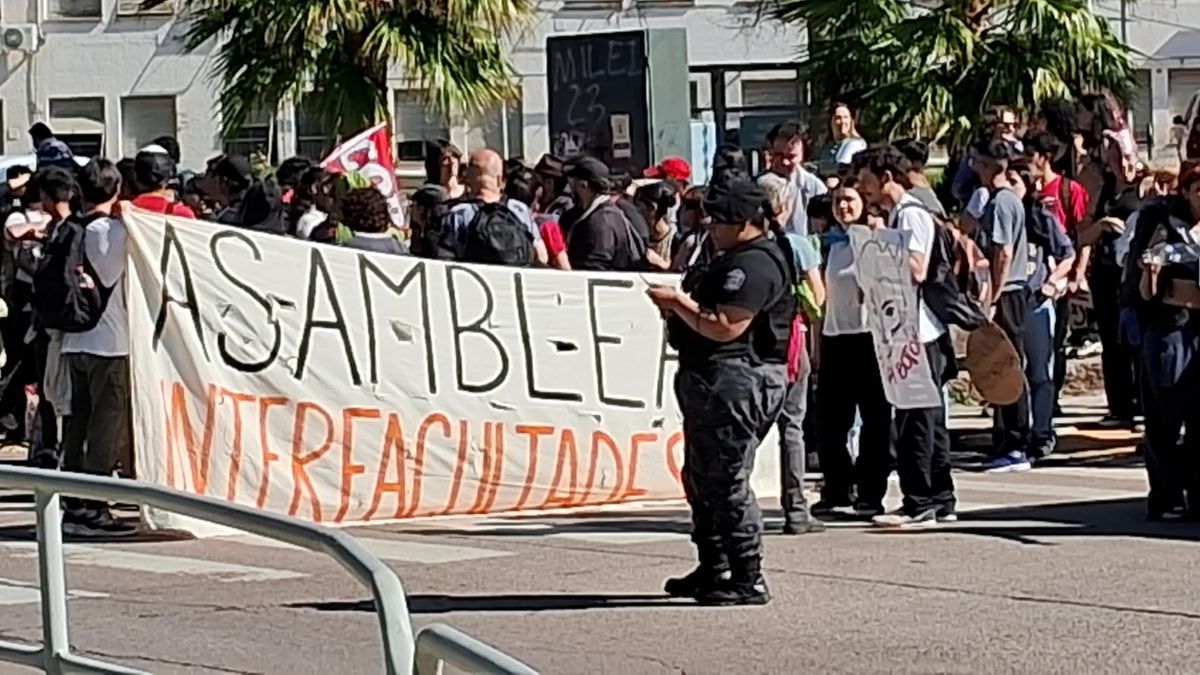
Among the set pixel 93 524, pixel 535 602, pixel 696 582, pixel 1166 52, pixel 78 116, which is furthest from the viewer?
pixel 1166 52

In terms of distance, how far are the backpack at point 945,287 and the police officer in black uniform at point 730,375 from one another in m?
2.24

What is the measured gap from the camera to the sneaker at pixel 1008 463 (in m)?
14.1

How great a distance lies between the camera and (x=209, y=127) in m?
41.1

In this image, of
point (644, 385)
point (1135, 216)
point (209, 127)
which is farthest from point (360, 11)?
point (209, 127)

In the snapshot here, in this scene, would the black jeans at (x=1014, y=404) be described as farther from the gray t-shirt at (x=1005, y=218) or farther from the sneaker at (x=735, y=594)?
the sneaker at (x=735, y=594)

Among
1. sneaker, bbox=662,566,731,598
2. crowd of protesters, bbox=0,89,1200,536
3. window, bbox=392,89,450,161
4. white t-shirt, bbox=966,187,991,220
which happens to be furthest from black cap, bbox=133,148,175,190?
window, bbox=392,89,450,161

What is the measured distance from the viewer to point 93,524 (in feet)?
25.2

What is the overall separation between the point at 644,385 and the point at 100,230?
9.91ft

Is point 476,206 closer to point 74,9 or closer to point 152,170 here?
point 152,170

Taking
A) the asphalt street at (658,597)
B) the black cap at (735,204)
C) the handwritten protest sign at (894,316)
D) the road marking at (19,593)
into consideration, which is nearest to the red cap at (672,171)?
the asphalt street at (658,597)

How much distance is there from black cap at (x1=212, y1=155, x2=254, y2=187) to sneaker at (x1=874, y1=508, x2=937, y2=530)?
611 centimetres

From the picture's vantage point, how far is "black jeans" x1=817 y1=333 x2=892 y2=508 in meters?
11.8

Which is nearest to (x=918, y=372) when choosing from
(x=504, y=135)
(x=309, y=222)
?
(x=309, y=222)

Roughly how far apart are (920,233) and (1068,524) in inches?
63.8
